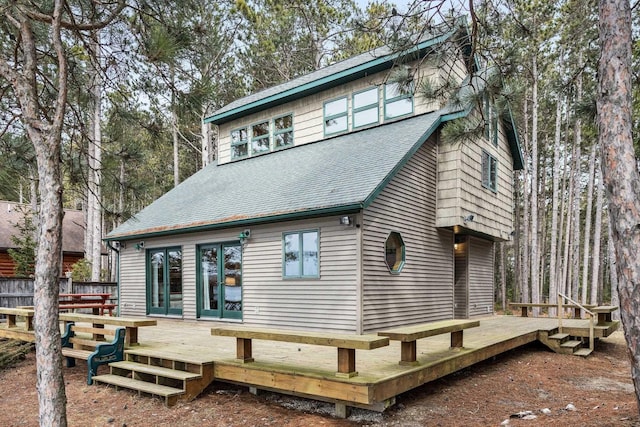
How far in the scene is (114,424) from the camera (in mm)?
4906

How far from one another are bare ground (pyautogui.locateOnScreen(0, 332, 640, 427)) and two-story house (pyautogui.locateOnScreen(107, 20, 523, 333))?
2.60 meters

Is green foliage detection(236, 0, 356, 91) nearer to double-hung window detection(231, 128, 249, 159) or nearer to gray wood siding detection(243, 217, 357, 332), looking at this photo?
double-hung window detection(231, 128, 249, 159)

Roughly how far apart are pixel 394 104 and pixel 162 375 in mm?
8056

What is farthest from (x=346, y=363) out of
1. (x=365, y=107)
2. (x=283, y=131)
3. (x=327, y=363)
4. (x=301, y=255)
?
(x=283, y=131)

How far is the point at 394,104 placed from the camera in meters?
11.2

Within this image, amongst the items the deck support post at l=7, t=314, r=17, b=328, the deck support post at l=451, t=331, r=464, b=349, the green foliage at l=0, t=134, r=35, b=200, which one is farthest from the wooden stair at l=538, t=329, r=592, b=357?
the deck support post at l=7, t=314, r=17, b=328

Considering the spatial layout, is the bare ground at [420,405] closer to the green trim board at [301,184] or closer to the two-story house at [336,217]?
the two-story house at [336,217]

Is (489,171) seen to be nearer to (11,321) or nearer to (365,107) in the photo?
(365,107)

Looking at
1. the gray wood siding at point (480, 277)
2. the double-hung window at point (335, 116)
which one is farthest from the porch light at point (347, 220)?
the gray wood siding at point (480, 277)

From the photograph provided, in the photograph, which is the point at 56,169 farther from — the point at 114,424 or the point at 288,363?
the point at 288,363

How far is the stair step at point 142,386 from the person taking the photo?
5277 mm

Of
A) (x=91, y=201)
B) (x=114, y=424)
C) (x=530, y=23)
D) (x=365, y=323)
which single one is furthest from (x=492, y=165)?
(x=91, y=201)

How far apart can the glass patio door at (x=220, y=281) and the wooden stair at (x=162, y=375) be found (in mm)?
3860

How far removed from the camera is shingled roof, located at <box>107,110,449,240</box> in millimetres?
8695
